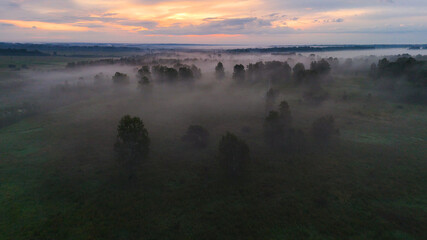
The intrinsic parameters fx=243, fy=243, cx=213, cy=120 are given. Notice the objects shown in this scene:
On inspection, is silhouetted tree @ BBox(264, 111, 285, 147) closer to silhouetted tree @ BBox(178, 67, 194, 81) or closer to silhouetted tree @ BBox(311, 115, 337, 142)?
silhouetted tree @ BBox(311, 115, 337, 142)

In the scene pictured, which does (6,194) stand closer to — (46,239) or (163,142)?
(46,239)

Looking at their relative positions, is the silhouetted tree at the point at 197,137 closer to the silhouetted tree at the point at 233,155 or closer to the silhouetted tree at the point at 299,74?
the silhouetted tree at the point at 233,155

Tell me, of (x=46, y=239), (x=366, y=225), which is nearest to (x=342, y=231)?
(x=366, y=225)

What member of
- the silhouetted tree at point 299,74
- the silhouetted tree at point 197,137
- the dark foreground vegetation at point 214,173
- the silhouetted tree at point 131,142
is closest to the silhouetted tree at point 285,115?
the dark foreground vegetation at point 214,173

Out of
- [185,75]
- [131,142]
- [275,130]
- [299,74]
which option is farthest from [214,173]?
[299,74]

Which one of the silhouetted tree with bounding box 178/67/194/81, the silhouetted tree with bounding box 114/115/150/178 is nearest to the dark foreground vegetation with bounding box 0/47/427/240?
the silhouetted tree with bounding box 114/115/150/178

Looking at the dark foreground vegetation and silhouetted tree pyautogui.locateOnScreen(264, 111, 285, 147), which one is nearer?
the dark foreground vegetation

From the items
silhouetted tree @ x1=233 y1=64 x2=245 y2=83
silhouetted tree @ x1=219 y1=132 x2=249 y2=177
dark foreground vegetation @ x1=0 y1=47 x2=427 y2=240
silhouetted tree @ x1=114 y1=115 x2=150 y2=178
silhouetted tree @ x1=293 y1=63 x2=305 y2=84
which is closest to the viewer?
dark foreground vegetation @ x1=0 y1=47 x2=427 y2=240
